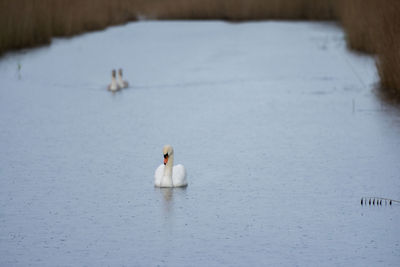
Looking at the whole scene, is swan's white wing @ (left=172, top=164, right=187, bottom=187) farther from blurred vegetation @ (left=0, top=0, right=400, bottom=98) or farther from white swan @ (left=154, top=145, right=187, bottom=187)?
blurred vegetation @ (left=0, top=0, right=400, bottom=98)

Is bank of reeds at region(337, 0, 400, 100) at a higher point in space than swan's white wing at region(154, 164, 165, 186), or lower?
higher

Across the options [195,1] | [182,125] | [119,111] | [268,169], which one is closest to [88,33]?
[195,1]

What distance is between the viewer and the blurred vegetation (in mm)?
15812

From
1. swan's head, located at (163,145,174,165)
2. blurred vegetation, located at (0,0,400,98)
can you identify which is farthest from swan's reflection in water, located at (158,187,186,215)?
blurred vegetation, located at (0,0,400,98)

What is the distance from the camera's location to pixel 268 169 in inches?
416

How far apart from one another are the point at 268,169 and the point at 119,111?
551 cm

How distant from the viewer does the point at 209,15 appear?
36875 millimetres

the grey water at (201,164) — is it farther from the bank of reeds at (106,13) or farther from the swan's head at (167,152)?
the bank of reeds at (106,13)

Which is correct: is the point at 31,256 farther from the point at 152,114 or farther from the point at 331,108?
the point at 331,108

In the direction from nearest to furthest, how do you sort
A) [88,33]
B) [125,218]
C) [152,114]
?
[125,218]
[152,114]
[88,33]

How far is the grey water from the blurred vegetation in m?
0.81

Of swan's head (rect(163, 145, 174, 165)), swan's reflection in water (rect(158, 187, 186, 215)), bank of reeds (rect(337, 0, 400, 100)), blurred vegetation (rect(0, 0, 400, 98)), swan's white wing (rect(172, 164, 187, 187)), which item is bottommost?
swan's reflection in water (rect(158, 187, 186, 215))

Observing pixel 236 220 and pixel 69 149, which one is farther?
pixel 69 149

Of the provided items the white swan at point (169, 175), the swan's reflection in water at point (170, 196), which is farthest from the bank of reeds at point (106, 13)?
the swan's reflection in water at point (170, 196)
